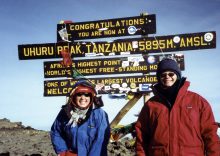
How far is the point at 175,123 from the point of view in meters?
4.34

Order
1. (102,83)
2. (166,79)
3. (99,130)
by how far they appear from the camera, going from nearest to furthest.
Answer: (166,79) < (99,130) < (102,83)

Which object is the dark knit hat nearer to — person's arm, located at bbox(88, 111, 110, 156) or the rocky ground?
person's arm, located at bbox(88, 111, 110, 156)

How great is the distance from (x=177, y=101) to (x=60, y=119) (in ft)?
6.26

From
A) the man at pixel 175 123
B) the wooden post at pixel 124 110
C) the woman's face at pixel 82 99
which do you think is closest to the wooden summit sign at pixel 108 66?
the wooden post at pixel 124 110

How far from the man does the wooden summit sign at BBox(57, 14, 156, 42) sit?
762 centimetres

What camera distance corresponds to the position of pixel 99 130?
5109 millimetres

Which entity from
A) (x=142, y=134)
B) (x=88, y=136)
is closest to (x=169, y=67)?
(x=142, y=134)

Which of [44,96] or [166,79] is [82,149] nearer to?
[166,79]

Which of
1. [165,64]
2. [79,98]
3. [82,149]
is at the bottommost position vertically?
[82,149]

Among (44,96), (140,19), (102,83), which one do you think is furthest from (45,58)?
(140,19)

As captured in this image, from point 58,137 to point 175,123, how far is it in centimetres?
188

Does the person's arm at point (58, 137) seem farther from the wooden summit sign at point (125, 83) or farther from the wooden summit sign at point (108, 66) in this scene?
the wooden summit sign at point (108, 66)

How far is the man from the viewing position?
429 cm

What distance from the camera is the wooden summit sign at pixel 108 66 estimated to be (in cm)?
1199
